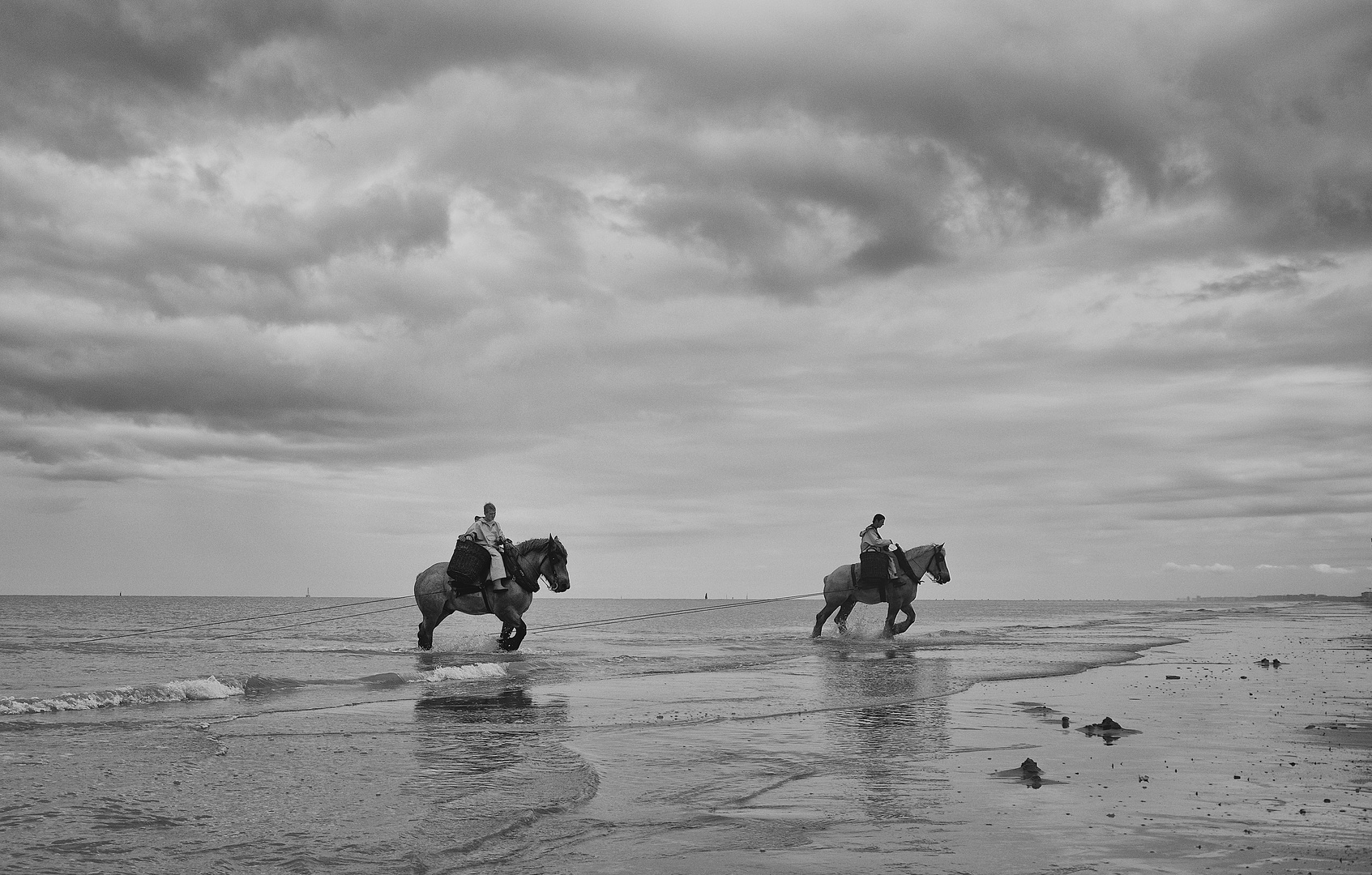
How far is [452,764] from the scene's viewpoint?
8.77m

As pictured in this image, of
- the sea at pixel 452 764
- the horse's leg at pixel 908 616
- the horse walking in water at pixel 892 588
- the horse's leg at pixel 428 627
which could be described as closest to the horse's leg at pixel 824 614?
the horse walking in water at pixel 892 588

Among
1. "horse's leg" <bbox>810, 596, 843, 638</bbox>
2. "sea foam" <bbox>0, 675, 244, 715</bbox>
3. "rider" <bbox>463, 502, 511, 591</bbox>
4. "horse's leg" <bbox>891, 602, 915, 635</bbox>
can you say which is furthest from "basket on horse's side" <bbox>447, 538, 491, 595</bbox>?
"horse's leg" <bbox>891, 602, 915, 635</bbox>

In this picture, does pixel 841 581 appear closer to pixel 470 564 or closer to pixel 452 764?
pixel 470 564

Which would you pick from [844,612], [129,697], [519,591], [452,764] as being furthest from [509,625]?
[452,764]

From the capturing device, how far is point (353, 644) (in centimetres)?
2908

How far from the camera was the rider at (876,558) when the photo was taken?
28.1 metres

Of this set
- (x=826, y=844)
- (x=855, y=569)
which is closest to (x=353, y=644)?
(x=855, y=569)

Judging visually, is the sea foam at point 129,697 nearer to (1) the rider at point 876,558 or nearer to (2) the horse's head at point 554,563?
(2) the horse's head at point 554,563

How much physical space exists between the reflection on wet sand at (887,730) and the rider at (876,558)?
731 cm

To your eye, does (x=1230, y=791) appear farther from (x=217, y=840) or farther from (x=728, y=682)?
(x=728, y=682)

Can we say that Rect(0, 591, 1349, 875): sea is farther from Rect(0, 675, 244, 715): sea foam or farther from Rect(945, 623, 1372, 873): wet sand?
Rect(945, 623, 1372, 873): wet sand

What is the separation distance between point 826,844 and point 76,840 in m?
4.30

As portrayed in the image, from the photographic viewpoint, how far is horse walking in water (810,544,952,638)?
28281mm

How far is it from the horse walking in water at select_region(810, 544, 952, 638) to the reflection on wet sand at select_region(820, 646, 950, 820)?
7653 mm
